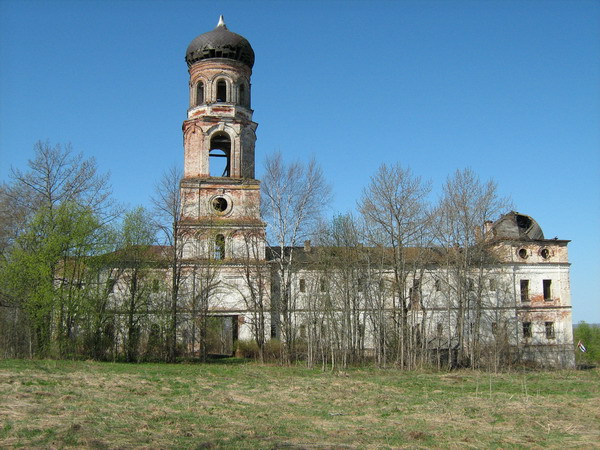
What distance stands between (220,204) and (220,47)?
27.2ft

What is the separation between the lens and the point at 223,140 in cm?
3183

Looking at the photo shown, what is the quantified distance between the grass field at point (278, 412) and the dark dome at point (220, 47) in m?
18.3

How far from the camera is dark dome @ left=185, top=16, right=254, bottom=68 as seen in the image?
102ft

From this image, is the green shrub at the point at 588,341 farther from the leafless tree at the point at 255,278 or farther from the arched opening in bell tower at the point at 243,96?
the arched opening in bell tower at the point at 243,96

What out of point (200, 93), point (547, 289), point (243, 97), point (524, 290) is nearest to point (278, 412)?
point (243, 97)

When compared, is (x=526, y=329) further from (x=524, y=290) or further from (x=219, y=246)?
(x=219, y=246)

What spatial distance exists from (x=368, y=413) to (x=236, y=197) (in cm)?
1992

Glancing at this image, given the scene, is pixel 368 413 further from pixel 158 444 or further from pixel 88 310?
pixel 88 310

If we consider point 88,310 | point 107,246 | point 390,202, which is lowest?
point 88,310

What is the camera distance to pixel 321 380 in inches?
765

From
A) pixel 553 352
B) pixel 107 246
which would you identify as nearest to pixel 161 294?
pixel 107 246

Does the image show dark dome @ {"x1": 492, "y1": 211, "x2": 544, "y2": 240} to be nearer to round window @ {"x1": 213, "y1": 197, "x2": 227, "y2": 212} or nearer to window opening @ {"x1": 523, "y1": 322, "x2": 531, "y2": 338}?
window opening @ {"x1": 523, "y1": 322, "x2": 531, "y2": 338}

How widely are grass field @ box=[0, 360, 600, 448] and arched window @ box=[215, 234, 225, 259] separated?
11397mm

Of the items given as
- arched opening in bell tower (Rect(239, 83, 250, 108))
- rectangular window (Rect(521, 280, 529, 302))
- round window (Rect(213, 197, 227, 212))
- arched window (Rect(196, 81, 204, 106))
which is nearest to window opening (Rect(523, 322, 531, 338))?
rectangular window (Rect(521, 280, 529, 302))
